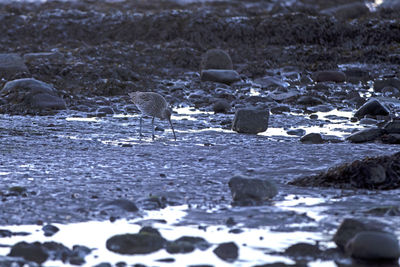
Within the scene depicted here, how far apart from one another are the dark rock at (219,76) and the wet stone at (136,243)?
1144cm

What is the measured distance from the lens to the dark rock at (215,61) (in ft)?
55.6

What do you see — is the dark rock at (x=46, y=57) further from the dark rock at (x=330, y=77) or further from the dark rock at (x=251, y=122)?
the dark rock at (x=251, y=122)

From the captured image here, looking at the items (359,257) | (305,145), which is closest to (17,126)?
(305,145)

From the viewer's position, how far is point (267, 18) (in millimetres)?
24344

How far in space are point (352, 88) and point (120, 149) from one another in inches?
336

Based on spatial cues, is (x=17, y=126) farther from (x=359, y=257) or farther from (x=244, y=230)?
(x=359, y=257)

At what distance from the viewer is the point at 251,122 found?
947 centimetres

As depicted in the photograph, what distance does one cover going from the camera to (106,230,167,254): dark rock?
4082mm

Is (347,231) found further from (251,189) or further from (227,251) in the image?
(251,189)

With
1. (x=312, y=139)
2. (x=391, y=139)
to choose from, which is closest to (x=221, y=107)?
(x=312, y=139)

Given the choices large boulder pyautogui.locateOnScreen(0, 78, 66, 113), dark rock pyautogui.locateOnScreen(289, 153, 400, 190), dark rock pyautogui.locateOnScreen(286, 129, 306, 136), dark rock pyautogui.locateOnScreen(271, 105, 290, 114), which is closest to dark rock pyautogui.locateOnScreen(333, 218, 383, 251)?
dark rock pyautogui.locateOnScreen(289, 153, 400, 190)

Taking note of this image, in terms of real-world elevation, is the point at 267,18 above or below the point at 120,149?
above

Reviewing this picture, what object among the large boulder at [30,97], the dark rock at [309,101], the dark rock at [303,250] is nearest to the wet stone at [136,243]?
the dark rock at [303,250]

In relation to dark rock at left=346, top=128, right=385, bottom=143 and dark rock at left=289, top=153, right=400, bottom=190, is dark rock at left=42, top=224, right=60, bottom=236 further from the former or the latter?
dark rock at left=346, top=128, right=385, bottom=143
